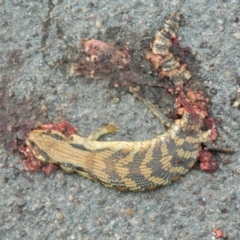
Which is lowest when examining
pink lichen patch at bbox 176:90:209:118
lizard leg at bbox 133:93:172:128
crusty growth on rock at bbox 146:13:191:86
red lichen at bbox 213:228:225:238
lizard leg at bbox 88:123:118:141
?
red lichen at bbox 213:228:225:238

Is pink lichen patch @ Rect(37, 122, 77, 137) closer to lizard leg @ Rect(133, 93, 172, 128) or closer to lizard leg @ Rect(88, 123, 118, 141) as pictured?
lizard leg @ Rect(88, 123, 118, 141)

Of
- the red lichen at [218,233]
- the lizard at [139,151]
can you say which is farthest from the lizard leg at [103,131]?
the red lichen at [218,233]

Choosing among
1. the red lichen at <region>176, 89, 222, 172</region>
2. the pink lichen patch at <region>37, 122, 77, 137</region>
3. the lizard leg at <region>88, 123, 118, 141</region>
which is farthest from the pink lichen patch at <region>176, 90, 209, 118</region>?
the pink lichen patch at <region>37, 122, 77, 137</region>

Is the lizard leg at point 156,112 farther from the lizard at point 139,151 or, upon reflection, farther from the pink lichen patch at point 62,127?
the pink lichen patch at point 62,127

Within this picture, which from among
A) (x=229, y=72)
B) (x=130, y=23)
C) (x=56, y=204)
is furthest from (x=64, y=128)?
(x=229, y=72)

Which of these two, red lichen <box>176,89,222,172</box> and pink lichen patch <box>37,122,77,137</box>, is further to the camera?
pink lichen patch <box>37,122,77,137</box>

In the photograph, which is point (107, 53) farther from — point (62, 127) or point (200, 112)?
point (200, 112)
